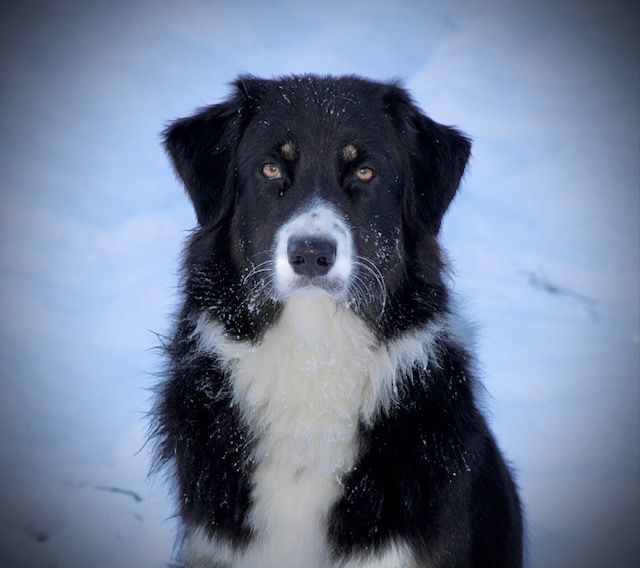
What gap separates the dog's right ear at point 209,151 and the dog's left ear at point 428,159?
0.77m

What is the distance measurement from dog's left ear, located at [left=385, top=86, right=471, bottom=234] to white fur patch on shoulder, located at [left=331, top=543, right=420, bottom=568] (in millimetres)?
1476

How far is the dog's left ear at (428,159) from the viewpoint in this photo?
366 cm

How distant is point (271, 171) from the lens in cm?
348

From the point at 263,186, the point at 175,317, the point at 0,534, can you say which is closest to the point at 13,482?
the point at 0,534

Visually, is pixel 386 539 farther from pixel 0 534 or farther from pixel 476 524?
pixel 0 534

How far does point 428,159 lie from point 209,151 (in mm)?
1075

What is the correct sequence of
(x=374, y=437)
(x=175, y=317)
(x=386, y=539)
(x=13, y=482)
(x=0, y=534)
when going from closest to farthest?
1. (x=386, y=539)
2. (x=374, y=437)
3. (x=175, y=317)
4. (x=0, y=534)
5. (x=13, y=482)

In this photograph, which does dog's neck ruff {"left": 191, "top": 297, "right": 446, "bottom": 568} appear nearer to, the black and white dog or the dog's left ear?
the black and white dog

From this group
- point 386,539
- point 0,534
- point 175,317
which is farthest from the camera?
point 0,534

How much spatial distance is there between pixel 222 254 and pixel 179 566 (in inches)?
66.1

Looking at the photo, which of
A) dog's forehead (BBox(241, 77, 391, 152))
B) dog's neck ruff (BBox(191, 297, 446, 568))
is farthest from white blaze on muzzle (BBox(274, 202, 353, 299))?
dog's forehead (BBox(241, 77, 391, 152))

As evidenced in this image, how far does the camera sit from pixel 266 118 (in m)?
3.61

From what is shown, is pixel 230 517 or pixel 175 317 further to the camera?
pixel 175 317

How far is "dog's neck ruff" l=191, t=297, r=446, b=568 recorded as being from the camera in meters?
3.37
